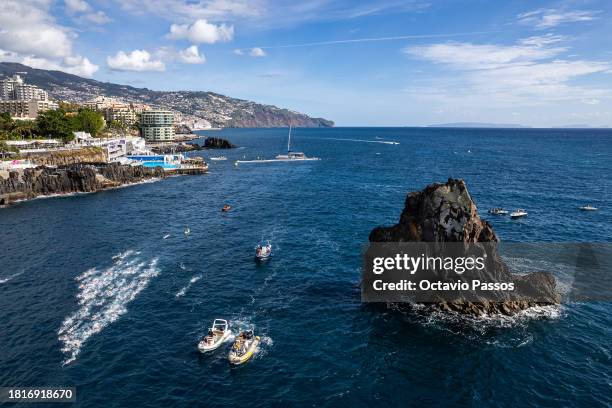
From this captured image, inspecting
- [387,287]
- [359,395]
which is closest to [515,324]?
[387,287]

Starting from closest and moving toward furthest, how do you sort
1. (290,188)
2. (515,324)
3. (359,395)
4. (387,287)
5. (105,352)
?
(359,395)
(105,352)
(515,324)
(387,287)
(290,188)

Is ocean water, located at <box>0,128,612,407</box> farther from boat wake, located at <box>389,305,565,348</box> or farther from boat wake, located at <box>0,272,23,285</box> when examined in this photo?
boat wake, located at <box>0,272,23,285</box>

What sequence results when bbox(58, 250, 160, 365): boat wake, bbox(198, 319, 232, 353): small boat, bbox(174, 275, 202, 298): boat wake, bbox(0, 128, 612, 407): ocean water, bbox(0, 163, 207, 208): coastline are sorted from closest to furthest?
bbox(0, 128, 612, 407): ocean water → bbox(198, 319, 232, 353): small boat → bbox(58, 250, 160, 365): boat wake → bbox(174, 275, 202, 298): boat wake → bbox(0, 163, 207, 208): coastline

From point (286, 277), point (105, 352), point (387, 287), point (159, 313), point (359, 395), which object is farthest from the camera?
point (286, 277)

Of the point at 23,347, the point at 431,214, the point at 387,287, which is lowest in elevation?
the point at 23,347

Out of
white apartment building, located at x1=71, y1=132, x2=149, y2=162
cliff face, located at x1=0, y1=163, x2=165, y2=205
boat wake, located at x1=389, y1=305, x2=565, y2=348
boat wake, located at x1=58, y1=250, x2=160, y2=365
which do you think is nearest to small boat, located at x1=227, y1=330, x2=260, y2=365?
boat wake, located at x1=58, y1=250, x2=160, y2=365

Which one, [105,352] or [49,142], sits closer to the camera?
[105,352]

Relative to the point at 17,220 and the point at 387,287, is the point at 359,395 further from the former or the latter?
the point at 17,220
